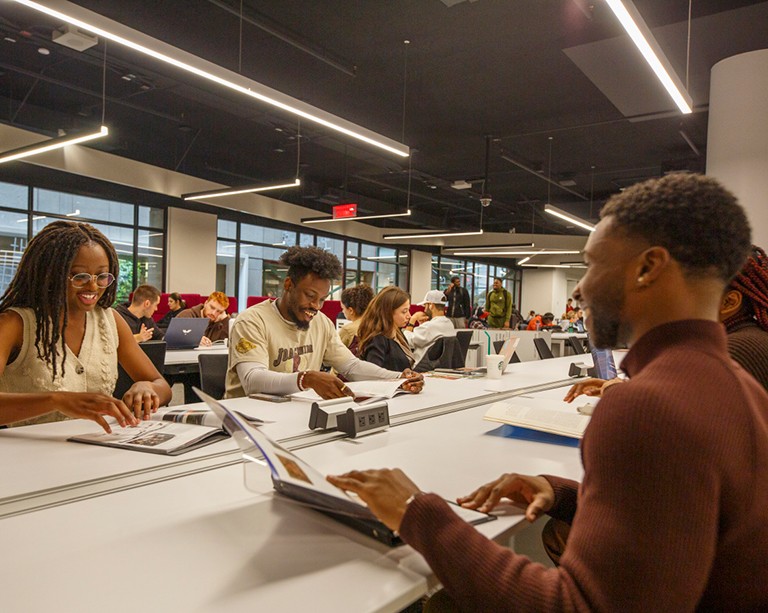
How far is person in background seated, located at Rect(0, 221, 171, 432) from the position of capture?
1.74 meters

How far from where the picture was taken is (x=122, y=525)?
3.23 ft

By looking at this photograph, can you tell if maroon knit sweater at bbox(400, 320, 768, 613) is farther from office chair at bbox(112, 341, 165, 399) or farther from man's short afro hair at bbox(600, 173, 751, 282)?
office chair at bbox(112, 341, 165, 399)

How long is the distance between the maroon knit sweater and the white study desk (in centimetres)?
16

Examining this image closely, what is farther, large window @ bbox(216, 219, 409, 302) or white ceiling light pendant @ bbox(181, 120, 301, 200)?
large window @ bbox(216, 219, 409, 302)

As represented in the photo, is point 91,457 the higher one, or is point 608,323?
point 608,323

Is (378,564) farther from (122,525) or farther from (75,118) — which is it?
(75,118)

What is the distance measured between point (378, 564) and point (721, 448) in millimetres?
524

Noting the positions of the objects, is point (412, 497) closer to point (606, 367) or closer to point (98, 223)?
point (606, 367)

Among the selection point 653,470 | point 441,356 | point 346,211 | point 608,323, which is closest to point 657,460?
point 653,470

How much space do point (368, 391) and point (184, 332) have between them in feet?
9.62

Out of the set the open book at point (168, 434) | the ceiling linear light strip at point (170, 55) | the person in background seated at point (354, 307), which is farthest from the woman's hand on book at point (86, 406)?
the person in background seated at point (354, 307)

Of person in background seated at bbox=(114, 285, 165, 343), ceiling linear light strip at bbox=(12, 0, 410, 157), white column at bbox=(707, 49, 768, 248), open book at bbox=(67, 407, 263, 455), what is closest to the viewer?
open book at bbox=(67, 407, 263, 455)

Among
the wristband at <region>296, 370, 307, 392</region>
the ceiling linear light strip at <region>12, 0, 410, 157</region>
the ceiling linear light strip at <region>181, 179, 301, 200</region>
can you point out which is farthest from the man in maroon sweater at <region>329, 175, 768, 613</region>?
the ceiling linear light strip at <region>181, 179, 301, 200</region>

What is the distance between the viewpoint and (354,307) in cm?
440
